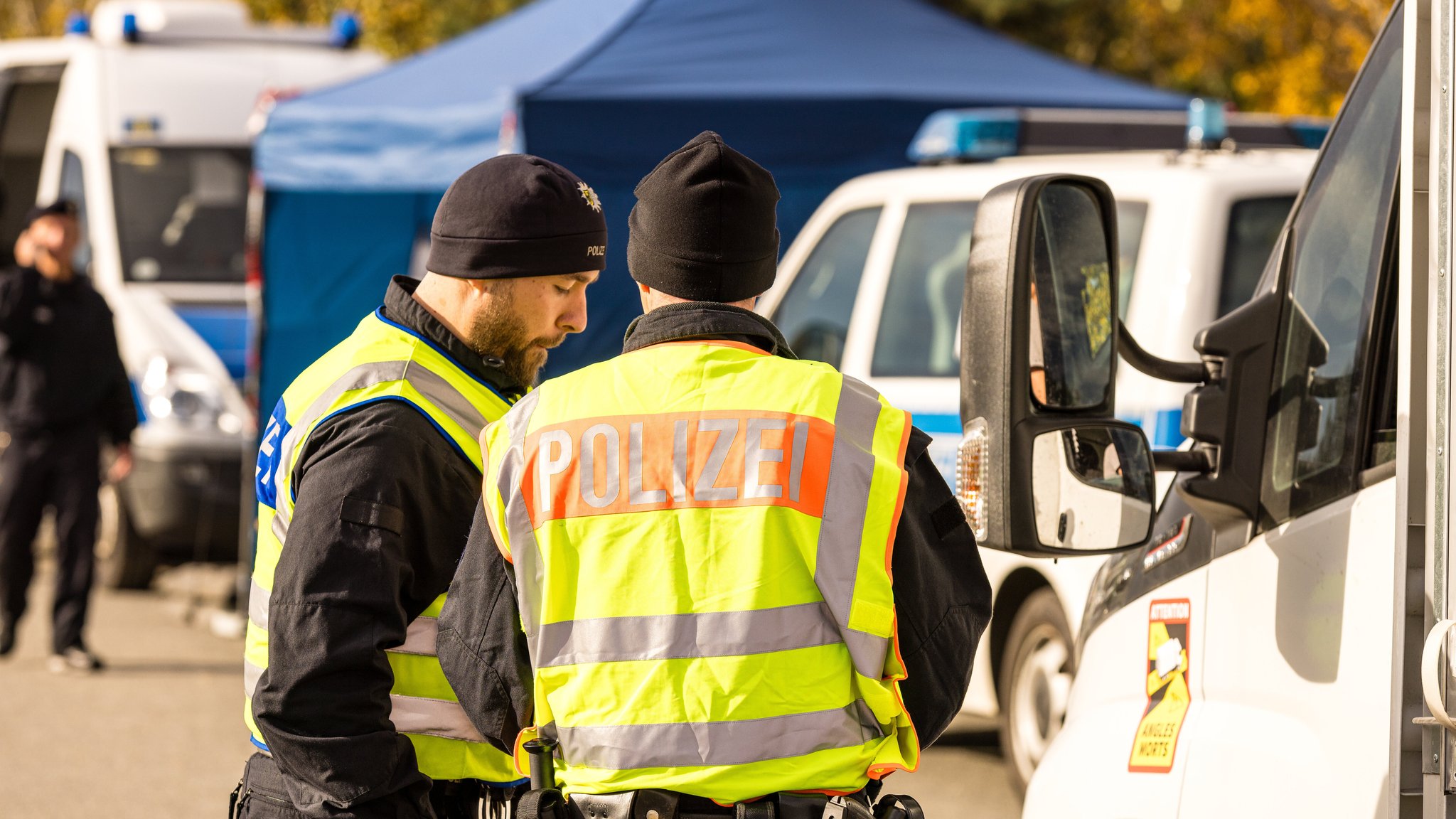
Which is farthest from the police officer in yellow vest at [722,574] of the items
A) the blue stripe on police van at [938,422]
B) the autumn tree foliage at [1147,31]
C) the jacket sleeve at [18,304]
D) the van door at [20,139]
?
the autumn tree foliage at [1147,31]

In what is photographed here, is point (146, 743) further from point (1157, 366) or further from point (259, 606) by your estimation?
point (1157, 366)

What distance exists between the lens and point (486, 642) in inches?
84.7

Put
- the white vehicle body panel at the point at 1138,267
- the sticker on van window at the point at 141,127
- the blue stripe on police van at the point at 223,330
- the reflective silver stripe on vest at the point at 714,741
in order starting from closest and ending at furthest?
the reflective silver stripe on vest at the point at 714,741
the white vehicle body panel at the point at 1138,267
the blue stripe on police van at the point at 223,330
the sticker on van window at the point at 141,127

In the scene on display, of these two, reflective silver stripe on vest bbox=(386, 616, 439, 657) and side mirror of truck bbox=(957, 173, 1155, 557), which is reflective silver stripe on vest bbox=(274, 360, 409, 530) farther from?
side mirror of truck bbox=(957, 173, 1155, 557)

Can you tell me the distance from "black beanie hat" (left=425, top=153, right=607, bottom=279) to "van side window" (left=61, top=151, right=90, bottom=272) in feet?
26.7

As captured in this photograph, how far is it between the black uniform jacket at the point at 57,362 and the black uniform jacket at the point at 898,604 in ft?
20.5

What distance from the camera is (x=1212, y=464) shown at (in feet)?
7.69

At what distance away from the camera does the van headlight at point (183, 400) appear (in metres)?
9.11

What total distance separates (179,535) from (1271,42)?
1086cm

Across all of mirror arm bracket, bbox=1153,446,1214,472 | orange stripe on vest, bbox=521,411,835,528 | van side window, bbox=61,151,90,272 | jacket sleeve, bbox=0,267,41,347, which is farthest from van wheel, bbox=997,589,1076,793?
van side window, bbox=61,151,90,272

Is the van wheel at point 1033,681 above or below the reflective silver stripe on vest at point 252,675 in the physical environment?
below

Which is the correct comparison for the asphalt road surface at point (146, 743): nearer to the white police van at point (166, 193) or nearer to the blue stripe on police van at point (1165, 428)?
the white police van at point (166, 193)

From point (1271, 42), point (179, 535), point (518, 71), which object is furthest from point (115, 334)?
point (1271, 42)

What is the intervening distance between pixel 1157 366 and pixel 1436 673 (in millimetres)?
682
